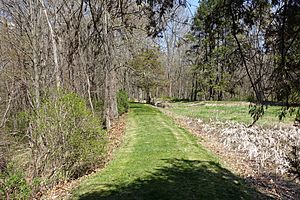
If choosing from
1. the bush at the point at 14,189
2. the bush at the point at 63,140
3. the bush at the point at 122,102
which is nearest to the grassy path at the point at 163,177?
the bush at the point at 63,140

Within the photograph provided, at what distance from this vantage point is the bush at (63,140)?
8008mm

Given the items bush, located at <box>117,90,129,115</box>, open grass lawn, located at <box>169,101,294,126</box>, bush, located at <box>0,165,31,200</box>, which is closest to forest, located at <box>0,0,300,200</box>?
bush, located at <box>0,165,31,200</box>

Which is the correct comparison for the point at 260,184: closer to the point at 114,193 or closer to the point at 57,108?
the point at 114,193

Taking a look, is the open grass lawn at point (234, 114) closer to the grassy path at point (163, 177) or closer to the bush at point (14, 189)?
the grassy path at point (163, 177)

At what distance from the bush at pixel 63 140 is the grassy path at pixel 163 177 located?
2.38ft

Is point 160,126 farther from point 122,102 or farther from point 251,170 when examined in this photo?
point 122,102

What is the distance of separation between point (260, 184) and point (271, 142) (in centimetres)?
357

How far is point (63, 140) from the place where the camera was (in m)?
8.48

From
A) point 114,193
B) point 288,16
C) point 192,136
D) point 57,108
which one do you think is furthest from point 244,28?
point 192,136

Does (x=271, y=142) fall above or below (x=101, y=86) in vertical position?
below

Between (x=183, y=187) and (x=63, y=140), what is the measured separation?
318 centimetres

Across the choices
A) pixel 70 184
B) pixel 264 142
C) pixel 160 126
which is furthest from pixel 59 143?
pixel 160 126

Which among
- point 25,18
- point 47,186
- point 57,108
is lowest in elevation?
point 47,186

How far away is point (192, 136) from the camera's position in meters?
13.8
